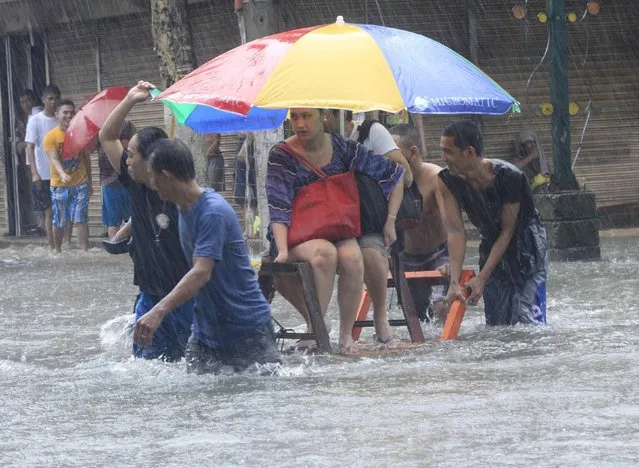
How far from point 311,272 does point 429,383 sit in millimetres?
1343

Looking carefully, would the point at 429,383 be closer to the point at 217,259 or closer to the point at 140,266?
the point at 217,259

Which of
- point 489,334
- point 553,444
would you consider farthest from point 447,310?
point 553,444

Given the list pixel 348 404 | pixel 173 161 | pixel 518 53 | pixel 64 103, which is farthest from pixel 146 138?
pixel 518 53

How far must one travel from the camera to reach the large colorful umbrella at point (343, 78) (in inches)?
337

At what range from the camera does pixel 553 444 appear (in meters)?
5.95

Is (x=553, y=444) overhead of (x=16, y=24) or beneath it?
beneath

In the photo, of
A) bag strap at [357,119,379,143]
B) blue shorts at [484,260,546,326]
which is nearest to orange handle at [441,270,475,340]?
blue shorts at [484,260,546,326]

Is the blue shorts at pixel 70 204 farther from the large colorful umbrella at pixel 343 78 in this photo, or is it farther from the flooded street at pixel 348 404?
the large colorful umbrella at pixel 343 78

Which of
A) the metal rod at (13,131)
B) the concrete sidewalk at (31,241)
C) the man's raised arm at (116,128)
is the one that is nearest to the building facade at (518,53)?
the concrete sidewalk at (31,241)

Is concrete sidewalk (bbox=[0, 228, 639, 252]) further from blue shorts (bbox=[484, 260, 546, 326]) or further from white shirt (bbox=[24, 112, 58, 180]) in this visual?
blue shorts (bbox=[484, 260, 546, 326])

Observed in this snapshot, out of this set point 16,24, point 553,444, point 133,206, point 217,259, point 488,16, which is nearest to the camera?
point 553,444

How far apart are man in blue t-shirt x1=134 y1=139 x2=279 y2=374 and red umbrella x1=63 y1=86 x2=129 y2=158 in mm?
9088

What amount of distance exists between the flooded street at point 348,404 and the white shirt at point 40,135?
8990mm

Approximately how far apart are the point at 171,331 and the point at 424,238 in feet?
8.10
